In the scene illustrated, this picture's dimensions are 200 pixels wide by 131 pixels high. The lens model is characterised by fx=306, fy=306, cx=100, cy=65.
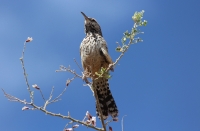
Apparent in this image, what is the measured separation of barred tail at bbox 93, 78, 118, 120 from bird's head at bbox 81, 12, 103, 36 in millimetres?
1223

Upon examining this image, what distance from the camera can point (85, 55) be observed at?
20.2ft

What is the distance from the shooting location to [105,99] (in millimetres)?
6359

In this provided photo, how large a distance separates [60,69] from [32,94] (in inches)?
20.0

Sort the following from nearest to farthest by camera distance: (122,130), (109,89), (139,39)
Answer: (122,130) → (139,39) → (109,89)

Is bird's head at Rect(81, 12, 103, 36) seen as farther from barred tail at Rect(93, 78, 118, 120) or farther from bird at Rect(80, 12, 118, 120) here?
barred tail at Rect(93, 78, 118, 120)

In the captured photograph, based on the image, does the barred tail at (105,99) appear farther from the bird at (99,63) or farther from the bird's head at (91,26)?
the bird's head at (91,26)

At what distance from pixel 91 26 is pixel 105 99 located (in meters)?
1.72

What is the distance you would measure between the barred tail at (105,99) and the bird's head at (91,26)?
48.1 inches

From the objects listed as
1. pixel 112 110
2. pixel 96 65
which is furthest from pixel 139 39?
pixel 112 110

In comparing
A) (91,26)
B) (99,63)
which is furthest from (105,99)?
(91,26)

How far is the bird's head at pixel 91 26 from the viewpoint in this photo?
22.6 ft

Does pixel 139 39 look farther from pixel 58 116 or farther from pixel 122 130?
pixel 58 116

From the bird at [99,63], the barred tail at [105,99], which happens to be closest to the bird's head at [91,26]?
the bird at [99,63]

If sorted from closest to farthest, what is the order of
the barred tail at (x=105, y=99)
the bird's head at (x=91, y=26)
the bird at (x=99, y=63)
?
the bird at (x=99, y=63), the barred tail at (x=105, y=99), the bird's head at (x=91, y=26)
